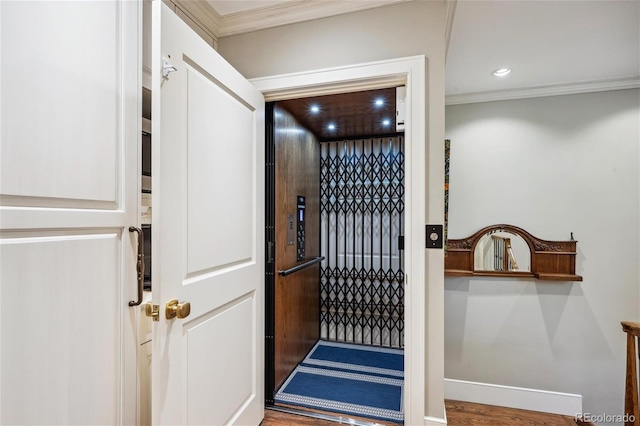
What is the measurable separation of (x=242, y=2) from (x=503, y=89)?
2.20m

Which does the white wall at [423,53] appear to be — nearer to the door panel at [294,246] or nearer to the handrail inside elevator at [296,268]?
the door panel at [294,246]

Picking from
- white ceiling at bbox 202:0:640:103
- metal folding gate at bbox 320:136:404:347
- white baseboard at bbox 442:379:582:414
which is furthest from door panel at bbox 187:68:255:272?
white baseboard at bbox 442:379:582:414

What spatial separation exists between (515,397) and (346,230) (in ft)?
6.63

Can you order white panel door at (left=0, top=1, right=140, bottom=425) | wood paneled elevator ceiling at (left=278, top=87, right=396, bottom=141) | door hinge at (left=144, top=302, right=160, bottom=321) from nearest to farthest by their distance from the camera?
white panel door at (left=0, top=1, right=140, bottom=425), door hinge at (left=144, top=302, right=160, bottom=321), wood paneled elevator ceiling at (left=278, top=87, right=396, bottom=141)

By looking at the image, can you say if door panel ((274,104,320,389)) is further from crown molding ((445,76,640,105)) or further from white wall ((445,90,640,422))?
crown molding ((445,76,640,105))

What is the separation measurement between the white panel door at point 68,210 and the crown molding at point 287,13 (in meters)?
0.77

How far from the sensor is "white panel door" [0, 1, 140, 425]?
0.77 metres

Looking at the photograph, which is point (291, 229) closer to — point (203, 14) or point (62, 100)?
point (203, 14)

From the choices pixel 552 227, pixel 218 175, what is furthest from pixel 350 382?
pixel 552 227

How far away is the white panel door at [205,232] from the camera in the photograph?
105 cm

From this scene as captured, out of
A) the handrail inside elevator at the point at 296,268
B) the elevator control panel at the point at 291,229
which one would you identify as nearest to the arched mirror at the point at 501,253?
the handrail inside elevator at the point at 296,268

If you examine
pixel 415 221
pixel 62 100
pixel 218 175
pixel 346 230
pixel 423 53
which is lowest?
pixel 346 230

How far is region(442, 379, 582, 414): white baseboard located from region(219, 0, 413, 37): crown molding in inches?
112

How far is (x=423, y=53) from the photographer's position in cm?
154
